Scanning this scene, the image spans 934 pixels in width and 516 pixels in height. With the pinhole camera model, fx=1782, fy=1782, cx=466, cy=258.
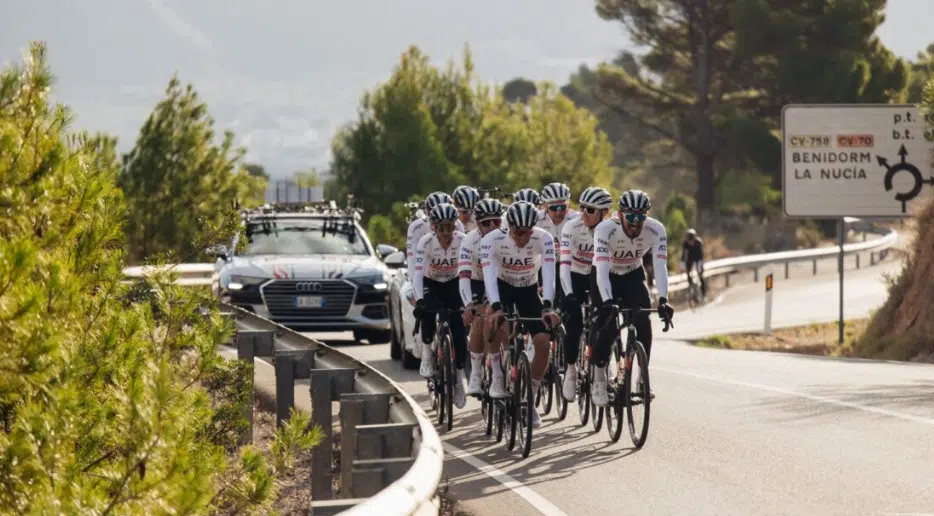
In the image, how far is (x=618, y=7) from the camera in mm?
75375

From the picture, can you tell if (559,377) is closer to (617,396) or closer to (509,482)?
(617,396)

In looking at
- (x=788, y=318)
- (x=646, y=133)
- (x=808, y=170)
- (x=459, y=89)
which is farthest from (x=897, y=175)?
(x=646, y=133)

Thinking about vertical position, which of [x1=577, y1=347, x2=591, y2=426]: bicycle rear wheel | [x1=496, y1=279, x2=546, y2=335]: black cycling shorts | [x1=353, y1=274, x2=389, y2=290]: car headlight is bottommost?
[x1=577, y1=347, x2=591, y2=426]: bicycle rear wheel

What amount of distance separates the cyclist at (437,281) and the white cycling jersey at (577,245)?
0.94m

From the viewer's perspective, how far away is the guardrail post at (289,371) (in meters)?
12.1

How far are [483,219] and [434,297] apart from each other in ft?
5.12

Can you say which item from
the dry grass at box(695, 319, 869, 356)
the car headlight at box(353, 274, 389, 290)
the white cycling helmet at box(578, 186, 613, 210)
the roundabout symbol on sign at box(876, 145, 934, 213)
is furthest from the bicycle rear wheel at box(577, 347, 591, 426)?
the roundabout symbol on sign at box(876, 145, 934, 213)

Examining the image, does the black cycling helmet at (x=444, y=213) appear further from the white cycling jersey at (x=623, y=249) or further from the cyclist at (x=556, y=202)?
the cyclist at (x=556, y=202)

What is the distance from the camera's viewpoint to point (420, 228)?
17.3m

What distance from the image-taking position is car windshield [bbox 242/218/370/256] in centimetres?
2398

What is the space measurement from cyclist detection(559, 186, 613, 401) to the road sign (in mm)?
18305

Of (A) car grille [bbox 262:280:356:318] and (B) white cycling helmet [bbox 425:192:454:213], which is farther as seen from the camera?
(A) car grille [bbox 262:280:356:318]

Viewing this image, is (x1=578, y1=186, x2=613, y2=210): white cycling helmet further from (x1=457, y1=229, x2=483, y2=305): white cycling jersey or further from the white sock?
the white sock

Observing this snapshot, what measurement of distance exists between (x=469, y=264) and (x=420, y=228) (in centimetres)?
300
